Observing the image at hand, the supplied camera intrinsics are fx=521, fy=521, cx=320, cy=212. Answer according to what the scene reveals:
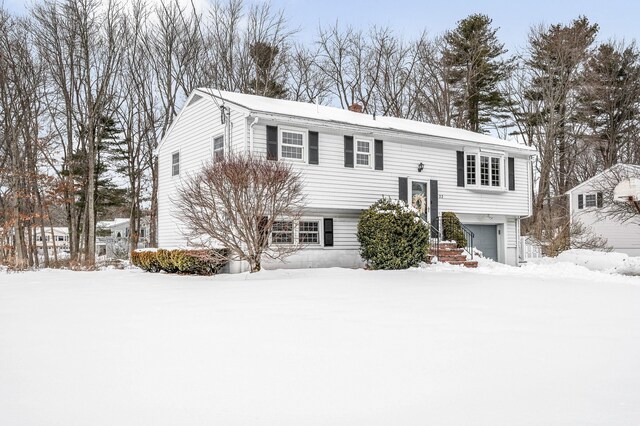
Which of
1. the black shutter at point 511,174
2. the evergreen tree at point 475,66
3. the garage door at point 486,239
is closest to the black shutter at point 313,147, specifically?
the garage door at point 486,239

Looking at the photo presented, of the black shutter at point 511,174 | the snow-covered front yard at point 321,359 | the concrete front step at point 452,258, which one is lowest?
the snow-covered front yard at point 321,359

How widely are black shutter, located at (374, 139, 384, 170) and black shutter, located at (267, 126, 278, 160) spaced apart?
12.1 ft

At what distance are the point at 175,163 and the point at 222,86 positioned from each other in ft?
35.2

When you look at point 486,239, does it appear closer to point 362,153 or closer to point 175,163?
point 362,153

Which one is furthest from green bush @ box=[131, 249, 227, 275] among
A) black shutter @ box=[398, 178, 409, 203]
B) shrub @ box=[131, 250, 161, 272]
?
black shutter @ box=[398, 178, 409, 203]

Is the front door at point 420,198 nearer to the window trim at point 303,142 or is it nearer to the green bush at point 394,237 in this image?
the green bush at point 394,237

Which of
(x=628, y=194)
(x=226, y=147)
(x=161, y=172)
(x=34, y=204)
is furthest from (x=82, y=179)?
(x=628, y=194)

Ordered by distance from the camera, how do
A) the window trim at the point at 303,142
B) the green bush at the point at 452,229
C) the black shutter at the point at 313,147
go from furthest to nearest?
the green bush at the point at 452,229 → the black shutter at the point at 313,147 → the window trim at the point at 303,142

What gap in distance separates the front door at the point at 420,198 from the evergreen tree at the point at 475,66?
1390cm

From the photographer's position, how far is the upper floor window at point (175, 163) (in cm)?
1878

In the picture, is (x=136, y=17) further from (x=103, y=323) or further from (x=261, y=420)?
(x=261, y=420)

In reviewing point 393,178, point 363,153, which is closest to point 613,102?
point 393,178

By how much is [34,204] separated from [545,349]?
74.7 feet

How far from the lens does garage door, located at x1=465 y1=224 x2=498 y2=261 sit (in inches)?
790
